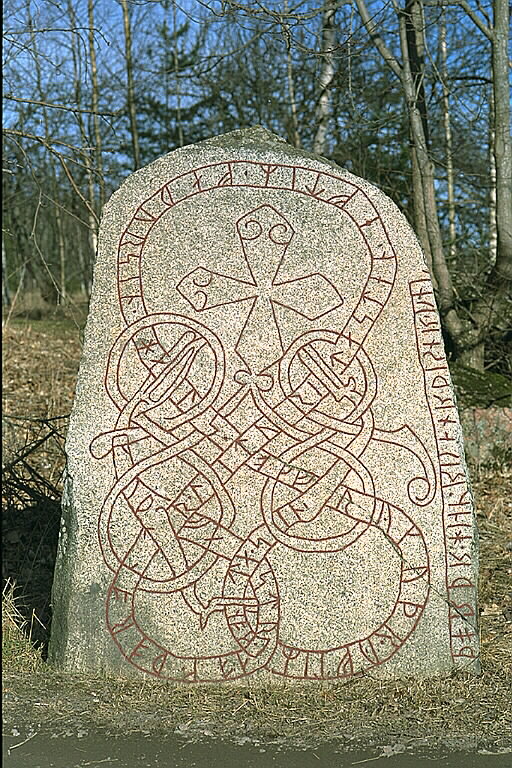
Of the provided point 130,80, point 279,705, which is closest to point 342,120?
point 130,80

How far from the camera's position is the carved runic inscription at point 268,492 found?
3600 mm

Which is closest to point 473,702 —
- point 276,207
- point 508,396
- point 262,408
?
point 262,408

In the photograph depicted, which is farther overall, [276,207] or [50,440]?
[50,440]

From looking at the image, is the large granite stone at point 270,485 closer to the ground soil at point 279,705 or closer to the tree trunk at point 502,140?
the ground soil at point 279,705

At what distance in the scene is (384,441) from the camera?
361cm

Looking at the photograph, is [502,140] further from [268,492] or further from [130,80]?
[130,80]

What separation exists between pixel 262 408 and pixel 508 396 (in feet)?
13.4

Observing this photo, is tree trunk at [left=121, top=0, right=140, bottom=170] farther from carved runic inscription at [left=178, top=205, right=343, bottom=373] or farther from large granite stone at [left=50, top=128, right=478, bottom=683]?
large granite stone at [left=50, top=128, right=478, bottom=683]

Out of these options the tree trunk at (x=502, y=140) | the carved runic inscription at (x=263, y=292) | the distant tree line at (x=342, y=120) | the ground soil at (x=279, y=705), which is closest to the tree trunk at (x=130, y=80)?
the distant tree line at (x=342, y=120)

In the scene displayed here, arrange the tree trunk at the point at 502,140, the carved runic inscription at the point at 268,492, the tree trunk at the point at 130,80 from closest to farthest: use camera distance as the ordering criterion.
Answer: the carved runic inscription at the point at 268,492 < the tree trunk at the point at 502,140 < the tree trunk at the point at 130,80

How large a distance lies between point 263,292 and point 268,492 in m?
0.83

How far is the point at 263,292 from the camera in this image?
368 centimetres

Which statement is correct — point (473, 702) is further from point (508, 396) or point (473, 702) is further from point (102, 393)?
point (508, 396)

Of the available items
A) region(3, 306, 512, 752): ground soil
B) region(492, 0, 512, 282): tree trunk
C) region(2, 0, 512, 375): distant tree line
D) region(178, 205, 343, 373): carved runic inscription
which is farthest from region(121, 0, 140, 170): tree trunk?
region(3, 306, 512, 752): ground soil
